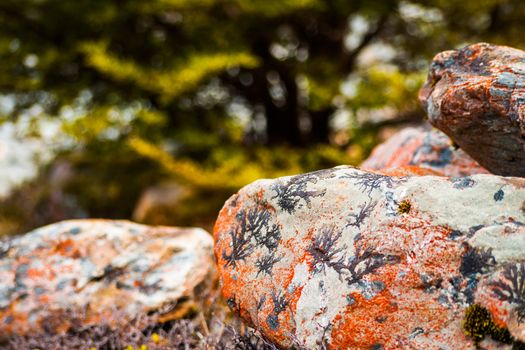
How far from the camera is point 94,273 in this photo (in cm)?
339

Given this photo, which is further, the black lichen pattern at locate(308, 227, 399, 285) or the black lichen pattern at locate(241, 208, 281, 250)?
the black lichen pattern at locate(241, 208, 281, 250)

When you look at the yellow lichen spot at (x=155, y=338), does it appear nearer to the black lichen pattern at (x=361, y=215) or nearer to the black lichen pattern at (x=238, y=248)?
the black lichen pattern at (x=238, y=248)

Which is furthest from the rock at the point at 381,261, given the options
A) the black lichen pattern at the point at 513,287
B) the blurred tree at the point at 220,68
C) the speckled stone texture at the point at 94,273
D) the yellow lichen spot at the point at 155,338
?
the blurred tree at the point at 220,68

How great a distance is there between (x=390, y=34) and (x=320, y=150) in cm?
278

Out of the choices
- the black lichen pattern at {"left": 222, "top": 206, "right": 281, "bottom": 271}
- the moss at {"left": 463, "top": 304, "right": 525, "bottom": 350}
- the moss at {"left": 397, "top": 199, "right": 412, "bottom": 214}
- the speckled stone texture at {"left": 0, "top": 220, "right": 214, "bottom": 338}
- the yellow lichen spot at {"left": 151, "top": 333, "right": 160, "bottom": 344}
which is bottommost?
the yellow lichen spot at {"left": 151, "top": 333, "right": 160, "bottom": 344}

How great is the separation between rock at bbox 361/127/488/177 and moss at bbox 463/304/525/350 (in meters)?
1.22

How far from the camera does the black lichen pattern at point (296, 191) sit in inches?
85.1

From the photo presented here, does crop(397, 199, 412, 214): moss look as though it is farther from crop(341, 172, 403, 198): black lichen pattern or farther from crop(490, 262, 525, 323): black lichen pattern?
crop(490, 262, 525, 323): black lichen pattern

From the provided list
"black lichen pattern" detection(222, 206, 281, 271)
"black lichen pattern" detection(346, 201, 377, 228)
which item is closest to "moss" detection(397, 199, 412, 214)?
"black lichen pattern" detection(346, 201, 377, 228)

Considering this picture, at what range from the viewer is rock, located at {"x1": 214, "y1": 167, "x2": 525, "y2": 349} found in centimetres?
170

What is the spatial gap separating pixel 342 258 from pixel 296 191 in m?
0.40

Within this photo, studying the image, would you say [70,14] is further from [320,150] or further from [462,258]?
[462,258]

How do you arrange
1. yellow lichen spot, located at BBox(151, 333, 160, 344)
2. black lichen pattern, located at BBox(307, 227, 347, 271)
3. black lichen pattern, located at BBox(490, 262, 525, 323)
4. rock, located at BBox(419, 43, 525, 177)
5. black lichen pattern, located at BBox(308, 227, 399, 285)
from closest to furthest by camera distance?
black lichen pattern, located at BBox(490, 262, 525, 323)
black lichen pattern, located at BBox(308, 227, 399, 285)
black lichen pattern, located at BBox(307, 227, 347, 271)
rock, located at BBox(419, 43, 525, 177)
yellow lichen spot, located at BBox(151, 333, 160, 344)

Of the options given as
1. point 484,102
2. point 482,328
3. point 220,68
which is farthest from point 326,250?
point 220,68
